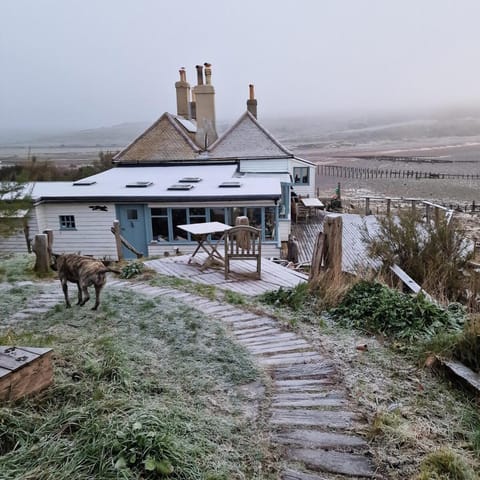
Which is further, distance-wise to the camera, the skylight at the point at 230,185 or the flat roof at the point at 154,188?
the skylight at the point at 230,185

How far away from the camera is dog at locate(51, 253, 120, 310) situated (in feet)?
18.2

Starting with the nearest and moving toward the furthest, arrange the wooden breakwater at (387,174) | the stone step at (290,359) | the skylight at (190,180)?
the stone step at (290,359) → the skylight at (190,180) → the wooden breakwater at (387,174)

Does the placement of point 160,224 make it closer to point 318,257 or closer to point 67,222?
point 67,222

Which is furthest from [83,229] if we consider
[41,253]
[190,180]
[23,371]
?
[23,371]

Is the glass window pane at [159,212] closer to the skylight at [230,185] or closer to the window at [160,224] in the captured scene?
the window at [160,224]

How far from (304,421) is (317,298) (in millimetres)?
3183

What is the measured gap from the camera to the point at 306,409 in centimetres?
336

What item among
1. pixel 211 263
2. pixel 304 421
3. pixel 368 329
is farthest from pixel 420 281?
pixel 304 421

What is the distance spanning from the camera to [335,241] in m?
7.13

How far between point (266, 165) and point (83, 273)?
18731mm

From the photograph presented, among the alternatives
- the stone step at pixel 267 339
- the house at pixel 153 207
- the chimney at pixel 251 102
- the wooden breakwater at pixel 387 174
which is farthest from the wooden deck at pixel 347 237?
the wooden breakwater at pixel 387 174

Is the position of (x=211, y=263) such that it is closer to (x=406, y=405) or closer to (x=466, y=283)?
(x=466, y=283)

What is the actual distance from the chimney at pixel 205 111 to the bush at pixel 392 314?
840 inches

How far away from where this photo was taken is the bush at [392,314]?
4.89m
